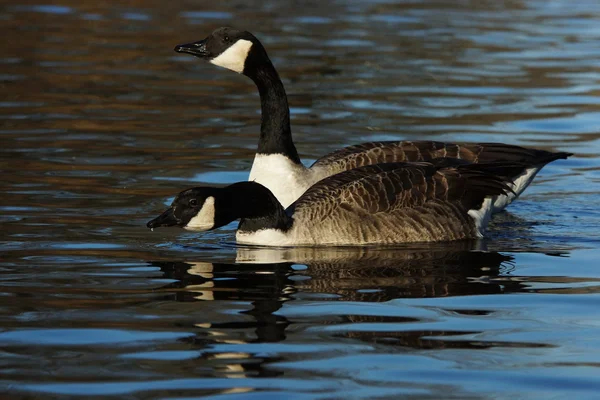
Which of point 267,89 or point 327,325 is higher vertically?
point 267,89

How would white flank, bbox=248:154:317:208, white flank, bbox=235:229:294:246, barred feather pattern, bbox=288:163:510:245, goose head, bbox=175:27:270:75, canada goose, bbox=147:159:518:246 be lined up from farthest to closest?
1. goose head, bbox=175:27:270:75
2. white flank, bbox=248:154:317:208
3. barred feather pattern, bbox=288:163:510:245
4. white flank, bbox=235:229:294:246
5. canada goose, bbox=147:159:518:246

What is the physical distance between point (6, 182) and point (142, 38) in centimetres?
1195

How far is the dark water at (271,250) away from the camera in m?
6.67

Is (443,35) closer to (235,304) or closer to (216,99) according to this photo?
(216,99)

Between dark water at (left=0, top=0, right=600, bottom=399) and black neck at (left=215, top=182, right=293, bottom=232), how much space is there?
0.91 ft

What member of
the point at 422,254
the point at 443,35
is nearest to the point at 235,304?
the point at 422,254

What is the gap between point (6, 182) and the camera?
12.5 metres

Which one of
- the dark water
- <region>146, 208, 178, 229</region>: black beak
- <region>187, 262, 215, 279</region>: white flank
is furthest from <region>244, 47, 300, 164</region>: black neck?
<region>187, 262, 215, 279</region>: white flank

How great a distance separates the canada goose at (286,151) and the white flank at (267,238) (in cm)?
150

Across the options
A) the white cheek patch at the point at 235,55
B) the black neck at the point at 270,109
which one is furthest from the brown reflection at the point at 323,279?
the white cheek patch at the point at 235,55

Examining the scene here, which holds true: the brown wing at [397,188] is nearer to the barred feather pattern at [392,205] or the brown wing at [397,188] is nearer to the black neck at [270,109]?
the barred feather pattern at [392,205]

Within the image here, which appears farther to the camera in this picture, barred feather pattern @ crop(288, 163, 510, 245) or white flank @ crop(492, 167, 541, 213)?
white flank @ crop(492, 167, 541, 213)

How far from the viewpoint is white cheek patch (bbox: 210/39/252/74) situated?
1180 cm

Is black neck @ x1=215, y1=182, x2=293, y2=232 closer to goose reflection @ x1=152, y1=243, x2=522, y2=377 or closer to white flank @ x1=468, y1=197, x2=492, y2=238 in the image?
goose reflection @ x1=152, y1=243, x2=522, y2=377
